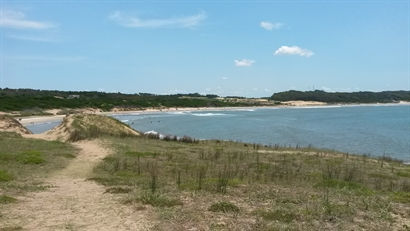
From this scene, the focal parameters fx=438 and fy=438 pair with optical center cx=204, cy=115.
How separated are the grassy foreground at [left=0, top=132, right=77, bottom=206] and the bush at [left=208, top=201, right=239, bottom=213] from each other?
202 inches

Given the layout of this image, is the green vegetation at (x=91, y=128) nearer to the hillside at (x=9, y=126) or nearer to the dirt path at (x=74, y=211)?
the hillside at (x=9, y=126)

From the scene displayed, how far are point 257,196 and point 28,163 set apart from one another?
411 inches

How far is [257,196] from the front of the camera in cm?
1170

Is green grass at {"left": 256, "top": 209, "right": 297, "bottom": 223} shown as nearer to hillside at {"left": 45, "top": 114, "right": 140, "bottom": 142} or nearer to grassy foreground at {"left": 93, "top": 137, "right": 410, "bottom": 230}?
grassy foreground at {"left": 93, "top": 137, "right": 410, "bottom": 230}

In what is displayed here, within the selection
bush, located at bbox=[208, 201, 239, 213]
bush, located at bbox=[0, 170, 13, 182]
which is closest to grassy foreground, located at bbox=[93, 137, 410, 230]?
bush, located at bbox=[208, 201, 239, 213]

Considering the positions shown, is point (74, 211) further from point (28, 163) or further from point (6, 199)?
point (28, 163)

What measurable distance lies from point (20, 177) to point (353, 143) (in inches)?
1522

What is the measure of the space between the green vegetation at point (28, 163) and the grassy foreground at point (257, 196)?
6.73 feet

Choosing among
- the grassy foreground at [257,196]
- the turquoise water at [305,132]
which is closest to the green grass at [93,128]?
the grassy foreground at [257,196]

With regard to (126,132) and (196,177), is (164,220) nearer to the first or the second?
(196,177)

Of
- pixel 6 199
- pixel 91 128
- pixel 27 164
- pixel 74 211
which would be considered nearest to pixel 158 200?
pixel 74 211

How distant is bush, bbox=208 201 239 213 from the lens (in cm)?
1006

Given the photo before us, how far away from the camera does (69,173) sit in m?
16.5

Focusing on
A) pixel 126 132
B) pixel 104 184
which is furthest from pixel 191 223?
pixel 126 132
